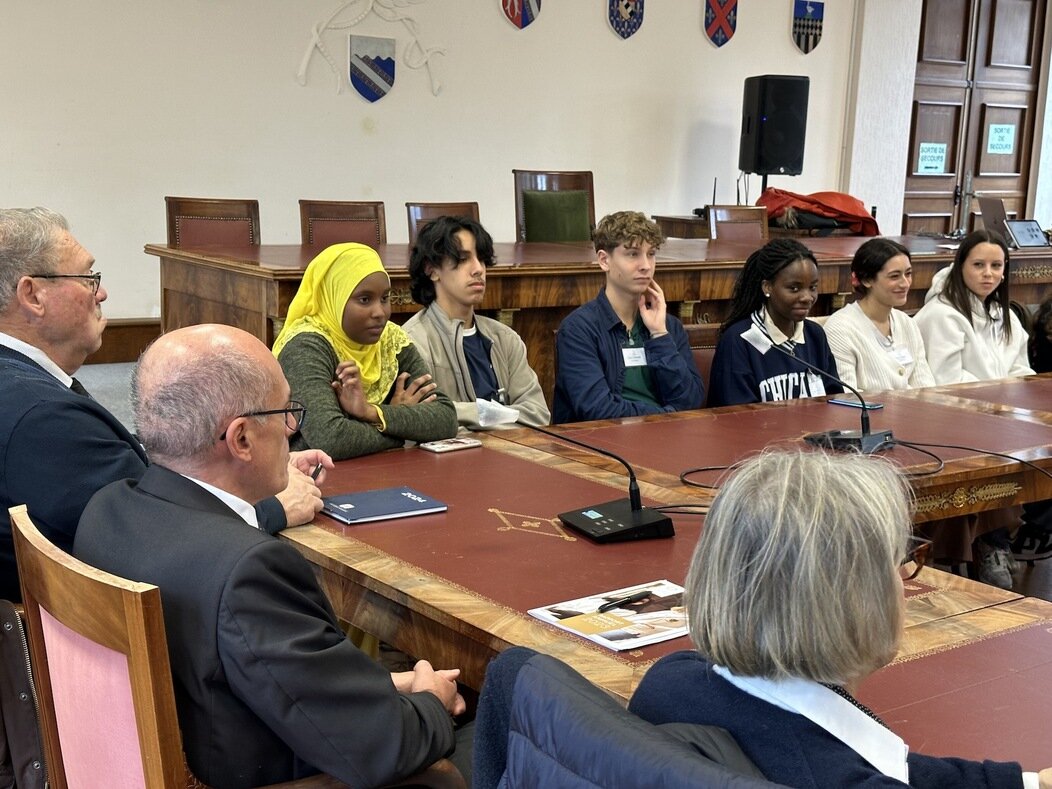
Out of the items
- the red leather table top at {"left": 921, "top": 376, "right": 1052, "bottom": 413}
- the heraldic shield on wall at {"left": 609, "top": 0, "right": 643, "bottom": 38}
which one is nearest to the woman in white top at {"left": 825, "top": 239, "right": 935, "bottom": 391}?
the red leather table top at {"left": 921, "top": 376, "right": 1052, "bottom": 413}

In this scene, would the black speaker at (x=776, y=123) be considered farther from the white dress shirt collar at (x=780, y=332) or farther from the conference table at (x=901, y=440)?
the conference table at (x=901, y=440)

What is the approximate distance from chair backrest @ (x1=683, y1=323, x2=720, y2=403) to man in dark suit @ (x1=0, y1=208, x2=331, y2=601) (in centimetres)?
172

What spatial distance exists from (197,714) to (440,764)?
12.8 inches

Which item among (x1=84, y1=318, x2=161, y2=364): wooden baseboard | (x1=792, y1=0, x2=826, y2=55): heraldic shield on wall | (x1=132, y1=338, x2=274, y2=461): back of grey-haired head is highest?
(x1=792, y1=0, x2=826, y2=55): heraldic shield on wall

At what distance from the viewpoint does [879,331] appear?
4152 millimetres

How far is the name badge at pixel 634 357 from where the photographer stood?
12.0ft

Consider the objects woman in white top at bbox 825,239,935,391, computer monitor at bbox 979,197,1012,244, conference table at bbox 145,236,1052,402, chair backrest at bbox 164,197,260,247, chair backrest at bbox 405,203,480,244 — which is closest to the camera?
woman in white top at bbox 825,239,935,391

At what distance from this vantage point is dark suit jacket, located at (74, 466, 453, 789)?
1306 millimetres

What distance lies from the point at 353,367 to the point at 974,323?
276 cm

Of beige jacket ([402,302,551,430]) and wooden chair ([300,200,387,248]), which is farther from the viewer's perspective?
wooden chair ([300,200,387,248])

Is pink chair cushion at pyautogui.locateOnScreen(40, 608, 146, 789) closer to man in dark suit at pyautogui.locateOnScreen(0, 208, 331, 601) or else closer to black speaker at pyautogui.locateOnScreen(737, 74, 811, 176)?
man in dark suit at pyautogui.locateOnScreen(0, 208, 331, 601)

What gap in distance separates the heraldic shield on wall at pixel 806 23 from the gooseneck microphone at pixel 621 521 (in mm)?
7708

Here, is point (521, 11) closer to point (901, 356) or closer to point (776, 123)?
point (776, 123)

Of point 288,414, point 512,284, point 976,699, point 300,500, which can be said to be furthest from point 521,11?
point 976,699
